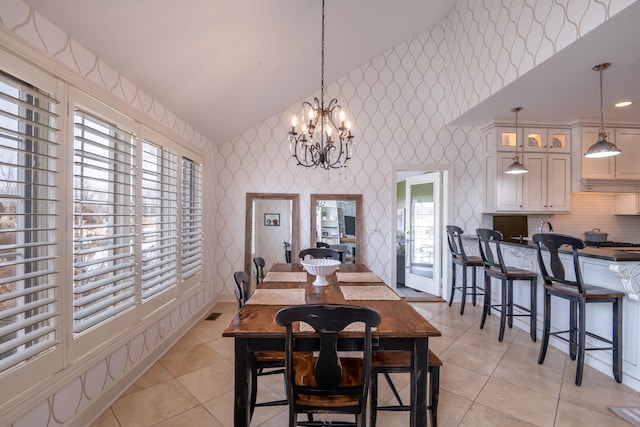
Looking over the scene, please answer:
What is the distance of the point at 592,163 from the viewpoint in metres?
4.12

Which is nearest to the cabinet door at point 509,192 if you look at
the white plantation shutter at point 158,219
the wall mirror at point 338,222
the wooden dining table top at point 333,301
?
the wall mirror at point 338,222

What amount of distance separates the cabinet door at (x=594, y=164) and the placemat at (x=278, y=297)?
4435mm

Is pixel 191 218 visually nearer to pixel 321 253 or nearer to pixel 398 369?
pixel 321 253

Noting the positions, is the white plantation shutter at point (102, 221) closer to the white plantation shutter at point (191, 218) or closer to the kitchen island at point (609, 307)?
the white plantation shutter at point (191, 218)

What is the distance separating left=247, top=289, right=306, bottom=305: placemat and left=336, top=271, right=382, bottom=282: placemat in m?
0.55

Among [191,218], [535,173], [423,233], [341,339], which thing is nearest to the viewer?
[341,339]

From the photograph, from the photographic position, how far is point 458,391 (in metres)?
2.22

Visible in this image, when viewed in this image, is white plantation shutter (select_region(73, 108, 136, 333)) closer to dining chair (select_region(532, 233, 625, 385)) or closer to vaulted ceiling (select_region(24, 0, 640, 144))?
vaulted ceiling (select_region(24, 0, 640, 144))

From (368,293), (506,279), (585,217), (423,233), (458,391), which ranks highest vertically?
(585,217)

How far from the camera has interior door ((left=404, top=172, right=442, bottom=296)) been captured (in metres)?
4.76

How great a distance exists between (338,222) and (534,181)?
2822 millimetres

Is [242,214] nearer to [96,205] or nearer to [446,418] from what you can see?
[96,205]

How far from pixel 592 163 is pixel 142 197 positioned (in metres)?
5.51

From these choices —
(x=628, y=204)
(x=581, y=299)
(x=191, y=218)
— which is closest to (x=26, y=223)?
(x=191, y=218)
